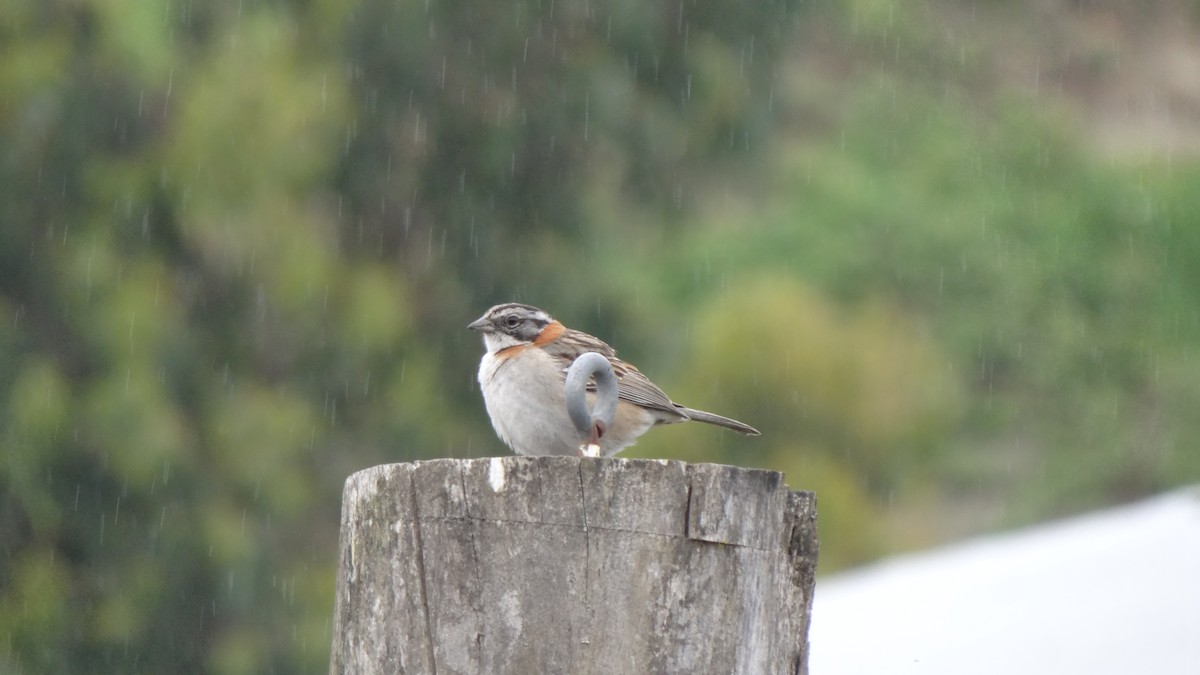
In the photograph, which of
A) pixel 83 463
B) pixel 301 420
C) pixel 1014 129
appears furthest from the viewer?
pixel 1014 129

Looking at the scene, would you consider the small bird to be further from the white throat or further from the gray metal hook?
the gray metal hook

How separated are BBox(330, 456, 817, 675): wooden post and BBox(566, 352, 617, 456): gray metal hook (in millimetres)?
344

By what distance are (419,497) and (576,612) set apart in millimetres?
352

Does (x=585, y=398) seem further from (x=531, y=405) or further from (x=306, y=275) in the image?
(x=306, y=275)

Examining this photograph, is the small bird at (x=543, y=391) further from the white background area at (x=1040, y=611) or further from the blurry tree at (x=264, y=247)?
the blurry tree at (x=264, y=247)

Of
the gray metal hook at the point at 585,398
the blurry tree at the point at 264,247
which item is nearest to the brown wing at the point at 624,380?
the gray metal hook at the point at 585,398

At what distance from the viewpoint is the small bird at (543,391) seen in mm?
5250

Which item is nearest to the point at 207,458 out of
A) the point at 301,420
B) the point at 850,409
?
the point at 301,420

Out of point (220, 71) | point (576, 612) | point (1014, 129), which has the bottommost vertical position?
point (576, 612)

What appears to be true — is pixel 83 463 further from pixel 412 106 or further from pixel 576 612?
pixel 576 612

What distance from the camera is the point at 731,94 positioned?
505 inches

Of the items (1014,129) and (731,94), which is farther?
(1014,129)

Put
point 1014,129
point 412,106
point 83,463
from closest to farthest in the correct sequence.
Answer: point 83,463 < point 412,106 < point 1014,129

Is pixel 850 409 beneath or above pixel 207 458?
above
